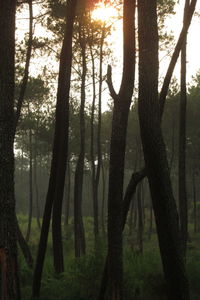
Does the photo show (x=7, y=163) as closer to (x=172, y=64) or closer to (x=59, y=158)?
(x=59, y=158)

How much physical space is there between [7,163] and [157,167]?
6.41 ft

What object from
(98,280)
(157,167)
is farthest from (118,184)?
(98,280)

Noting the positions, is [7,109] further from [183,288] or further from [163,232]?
[183,288]

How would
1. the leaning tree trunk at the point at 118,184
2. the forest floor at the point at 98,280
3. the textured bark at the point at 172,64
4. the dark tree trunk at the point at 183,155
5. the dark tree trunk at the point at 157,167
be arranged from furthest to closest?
the dark tree trunk at the point at 183,155
the forest floor at the point at 98,280
the textured bark at the point at 172,64
the leaning tree trunk at the point at 118,184
the dark tree trunk at the point at 157,167

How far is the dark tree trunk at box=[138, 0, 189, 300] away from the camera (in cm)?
538

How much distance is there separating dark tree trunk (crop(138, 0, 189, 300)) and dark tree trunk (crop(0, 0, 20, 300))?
1.75m

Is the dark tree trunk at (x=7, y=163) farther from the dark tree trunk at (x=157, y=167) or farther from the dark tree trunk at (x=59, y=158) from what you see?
the dark tree trunk at (x=59, y=158)

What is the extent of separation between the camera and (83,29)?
16031mm

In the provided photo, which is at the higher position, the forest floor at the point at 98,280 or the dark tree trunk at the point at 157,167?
the dark tree trunk at the point at 157,167

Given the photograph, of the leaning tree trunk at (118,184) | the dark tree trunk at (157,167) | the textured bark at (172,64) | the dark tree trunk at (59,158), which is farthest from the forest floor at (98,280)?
the textured bark at (172,64)

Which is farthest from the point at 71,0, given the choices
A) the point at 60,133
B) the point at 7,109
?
the point at 7,109

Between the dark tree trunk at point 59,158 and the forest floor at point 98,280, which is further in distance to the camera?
the dark tree trunk at point 59,158

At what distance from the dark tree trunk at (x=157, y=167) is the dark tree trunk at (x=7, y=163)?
1.75m

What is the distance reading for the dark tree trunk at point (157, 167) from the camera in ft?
17.6
